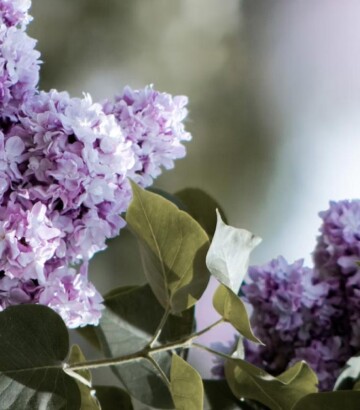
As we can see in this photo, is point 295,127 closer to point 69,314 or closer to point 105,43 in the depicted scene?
point 105,43

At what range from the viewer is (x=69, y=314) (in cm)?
40

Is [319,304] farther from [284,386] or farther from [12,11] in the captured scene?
[12,11]

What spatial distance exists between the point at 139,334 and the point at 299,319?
0.10 metres

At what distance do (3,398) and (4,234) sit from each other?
7 cm

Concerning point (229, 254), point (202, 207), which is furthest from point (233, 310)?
point (202, 207)

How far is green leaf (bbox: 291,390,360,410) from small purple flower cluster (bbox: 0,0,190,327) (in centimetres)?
11

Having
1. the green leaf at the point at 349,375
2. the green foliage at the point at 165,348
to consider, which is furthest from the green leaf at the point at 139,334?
the green leaf at the point at 349,375

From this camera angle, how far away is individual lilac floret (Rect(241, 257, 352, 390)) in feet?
1.60

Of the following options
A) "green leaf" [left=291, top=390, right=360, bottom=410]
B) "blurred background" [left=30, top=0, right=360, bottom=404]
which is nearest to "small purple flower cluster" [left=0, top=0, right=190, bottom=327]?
"green leaf" [left=291, top=390, right=360, bottom=410]

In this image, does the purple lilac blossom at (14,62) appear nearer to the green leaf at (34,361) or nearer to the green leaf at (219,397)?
the green leaf at (34,361)

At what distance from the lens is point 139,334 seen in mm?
500

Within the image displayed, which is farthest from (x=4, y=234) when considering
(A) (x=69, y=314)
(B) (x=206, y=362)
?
(B) (x=206, y=362)

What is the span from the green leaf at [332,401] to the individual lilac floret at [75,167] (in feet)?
0.39

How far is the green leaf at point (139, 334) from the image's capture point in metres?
0.49
